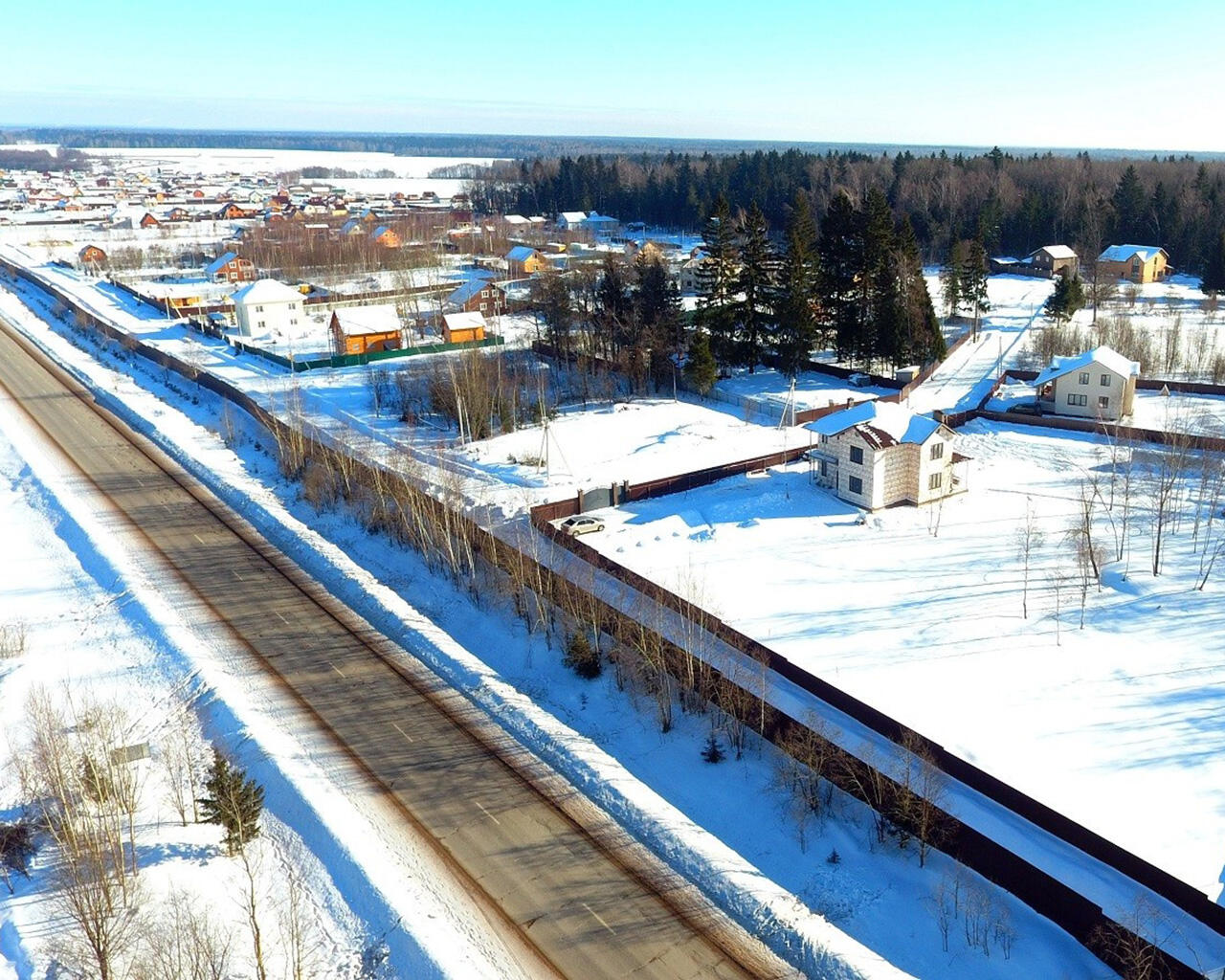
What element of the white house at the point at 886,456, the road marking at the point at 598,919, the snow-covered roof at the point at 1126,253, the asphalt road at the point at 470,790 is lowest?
the road marking at the point at 598,919

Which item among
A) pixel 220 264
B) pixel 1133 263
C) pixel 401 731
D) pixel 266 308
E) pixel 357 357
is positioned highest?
pixel 1133 263

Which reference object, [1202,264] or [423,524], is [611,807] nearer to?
[423,524]

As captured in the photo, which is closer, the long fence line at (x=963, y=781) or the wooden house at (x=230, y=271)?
the long fence line at (x=963, y=781)

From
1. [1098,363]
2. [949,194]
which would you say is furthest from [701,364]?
[949,194]

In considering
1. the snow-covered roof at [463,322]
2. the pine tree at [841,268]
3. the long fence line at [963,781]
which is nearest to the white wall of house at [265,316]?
the snow-covered roof at [463,322]

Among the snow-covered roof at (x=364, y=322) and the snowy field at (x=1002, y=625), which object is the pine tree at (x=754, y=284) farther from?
the snow-covered roof at (x=364, y=322)

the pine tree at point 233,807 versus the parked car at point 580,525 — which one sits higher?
the parked car at point 580,525

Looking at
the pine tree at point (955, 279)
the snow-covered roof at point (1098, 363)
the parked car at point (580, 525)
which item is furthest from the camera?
the pine tree at point (955, 279)

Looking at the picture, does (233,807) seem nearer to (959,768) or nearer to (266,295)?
(959,768)
